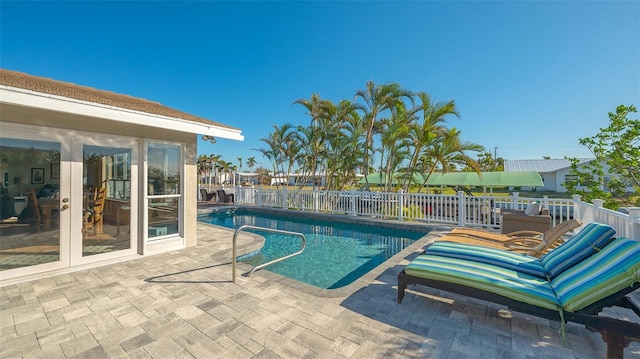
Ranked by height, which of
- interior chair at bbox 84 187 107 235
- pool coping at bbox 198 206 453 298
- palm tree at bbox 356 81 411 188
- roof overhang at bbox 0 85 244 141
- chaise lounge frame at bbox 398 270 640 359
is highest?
palm tree at bbox 356 81 411 188

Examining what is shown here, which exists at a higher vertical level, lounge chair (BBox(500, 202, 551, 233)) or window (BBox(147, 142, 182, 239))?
window (BBox(147, 142, 182, 239))

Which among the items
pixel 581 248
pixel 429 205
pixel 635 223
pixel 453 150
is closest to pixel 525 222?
pixel 635 223

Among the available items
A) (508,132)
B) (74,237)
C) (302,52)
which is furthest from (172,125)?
(508,132)

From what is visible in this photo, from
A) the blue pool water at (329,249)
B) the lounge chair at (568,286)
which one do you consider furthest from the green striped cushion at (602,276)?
the blue pool water at (329,249)

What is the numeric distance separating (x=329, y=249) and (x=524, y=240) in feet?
14.0

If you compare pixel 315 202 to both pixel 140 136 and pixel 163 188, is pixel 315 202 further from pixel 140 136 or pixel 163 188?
pixel 140 136

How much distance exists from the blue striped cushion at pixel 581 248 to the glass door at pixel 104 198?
681 centimetres

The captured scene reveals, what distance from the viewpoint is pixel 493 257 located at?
133 inches

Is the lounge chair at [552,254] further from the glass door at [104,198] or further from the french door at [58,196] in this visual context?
the french door at [58,196]

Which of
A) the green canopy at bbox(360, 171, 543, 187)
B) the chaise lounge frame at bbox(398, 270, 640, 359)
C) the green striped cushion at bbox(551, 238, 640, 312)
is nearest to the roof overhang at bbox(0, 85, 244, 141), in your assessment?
the chaise lounge frame at bbox(398, 270, 640, 359)

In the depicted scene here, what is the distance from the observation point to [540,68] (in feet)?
30.1

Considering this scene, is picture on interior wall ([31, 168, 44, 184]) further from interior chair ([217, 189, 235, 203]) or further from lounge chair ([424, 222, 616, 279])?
interior chair ([217, 189, 235, 203])

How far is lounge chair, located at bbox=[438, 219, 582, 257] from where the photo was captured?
4090mm

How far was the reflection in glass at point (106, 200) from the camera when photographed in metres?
4.43
